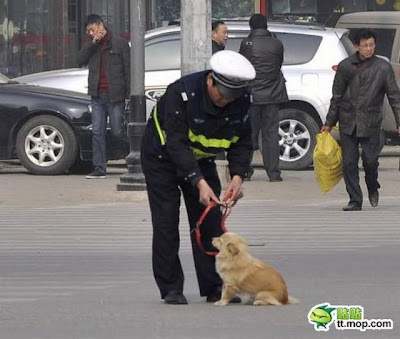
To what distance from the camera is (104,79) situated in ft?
56.9

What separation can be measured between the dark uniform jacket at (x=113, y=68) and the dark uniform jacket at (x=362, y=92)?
3.85 meters

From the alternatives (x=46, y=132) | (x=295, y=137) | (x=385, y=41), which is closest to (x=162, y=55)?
(x=295, y=137)

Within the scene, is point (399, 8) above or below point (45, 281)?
above

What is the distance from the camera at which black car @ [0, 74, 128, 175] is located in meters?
17.7

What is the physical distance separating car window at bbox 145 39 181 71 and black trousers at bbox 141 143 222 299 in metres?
10.4

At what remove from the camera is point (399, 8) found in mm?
23562

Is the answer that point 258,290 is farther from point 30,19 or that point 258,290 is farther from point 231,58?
point 30,19

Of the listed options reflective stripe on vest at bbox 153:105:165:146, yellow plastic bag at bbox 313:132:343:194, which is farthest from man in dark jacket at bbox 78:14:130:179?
reflective stripe on vest at bbox 153:105:165:146

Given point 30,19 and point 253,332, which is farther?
point 30,19

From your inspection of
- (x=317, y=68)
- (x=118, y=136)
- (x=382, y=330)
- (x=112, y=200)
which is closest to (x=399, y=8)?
(x=317, y=68)

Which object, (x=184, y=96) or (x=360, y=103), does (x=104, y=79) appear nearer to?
(x=360, y=103)

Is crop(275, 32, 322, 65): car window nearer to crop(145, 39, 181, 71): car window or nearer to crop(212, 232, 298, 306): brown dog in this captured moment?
crop(145, 39, 181, 71): car window

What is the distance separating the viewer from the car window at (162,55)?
19172 millimetres

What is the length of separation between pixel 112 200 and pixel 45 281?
5.23m
